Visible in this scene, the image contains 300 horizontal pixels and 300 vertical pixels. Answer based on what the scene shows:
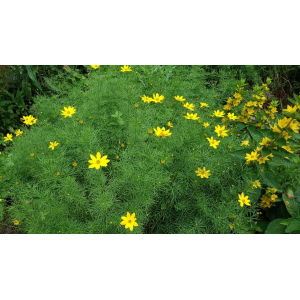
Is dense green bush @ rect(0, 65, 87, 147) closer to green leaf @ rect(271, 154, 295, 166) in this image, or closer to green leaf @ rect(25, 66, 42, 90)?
green leaf @ rect(25, 66, 42, 90)

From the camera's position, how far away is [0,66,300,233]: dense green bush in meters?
1.73

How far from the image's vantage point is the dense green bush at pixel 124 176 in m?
1.73

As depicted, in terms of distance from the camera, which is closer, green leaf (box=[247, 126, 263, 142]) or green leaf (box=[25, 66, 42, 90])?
green leaf (box=[247, 126, 263, 142])

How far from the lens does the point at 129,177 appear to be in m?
1.75

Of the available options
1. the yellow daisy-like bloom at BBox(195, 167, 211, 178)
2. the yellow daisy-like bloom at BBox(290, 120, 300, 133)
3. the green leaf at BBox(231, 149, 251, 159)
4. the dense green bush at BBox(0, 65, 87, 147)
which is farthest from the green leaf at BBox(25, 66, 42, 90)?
the yellow daisy-like bloom at BBox(290, 120, 300, 133)

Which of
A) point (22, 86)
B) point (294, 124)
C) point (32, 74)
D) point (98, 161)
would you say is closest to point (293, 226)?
point (294, 124)

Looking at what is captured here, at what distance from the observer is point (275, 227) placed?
6.42 feet

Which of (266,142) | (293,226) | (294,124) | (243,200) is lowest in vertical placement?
(293,226)

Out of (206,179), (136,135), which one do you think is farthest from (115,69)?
(206,179)

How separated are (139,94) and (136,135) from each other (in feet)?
2.21

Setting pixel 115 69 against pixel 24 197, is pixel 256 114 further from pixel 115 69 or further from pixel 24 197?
pixel 24 197

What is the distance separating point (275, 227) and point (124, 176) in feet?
3.58

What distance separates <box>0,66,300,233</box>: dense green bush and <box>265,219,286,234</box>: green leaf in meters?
0.09

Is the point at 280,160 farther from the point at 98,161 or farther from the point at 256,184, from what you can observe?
the point at 98,161
